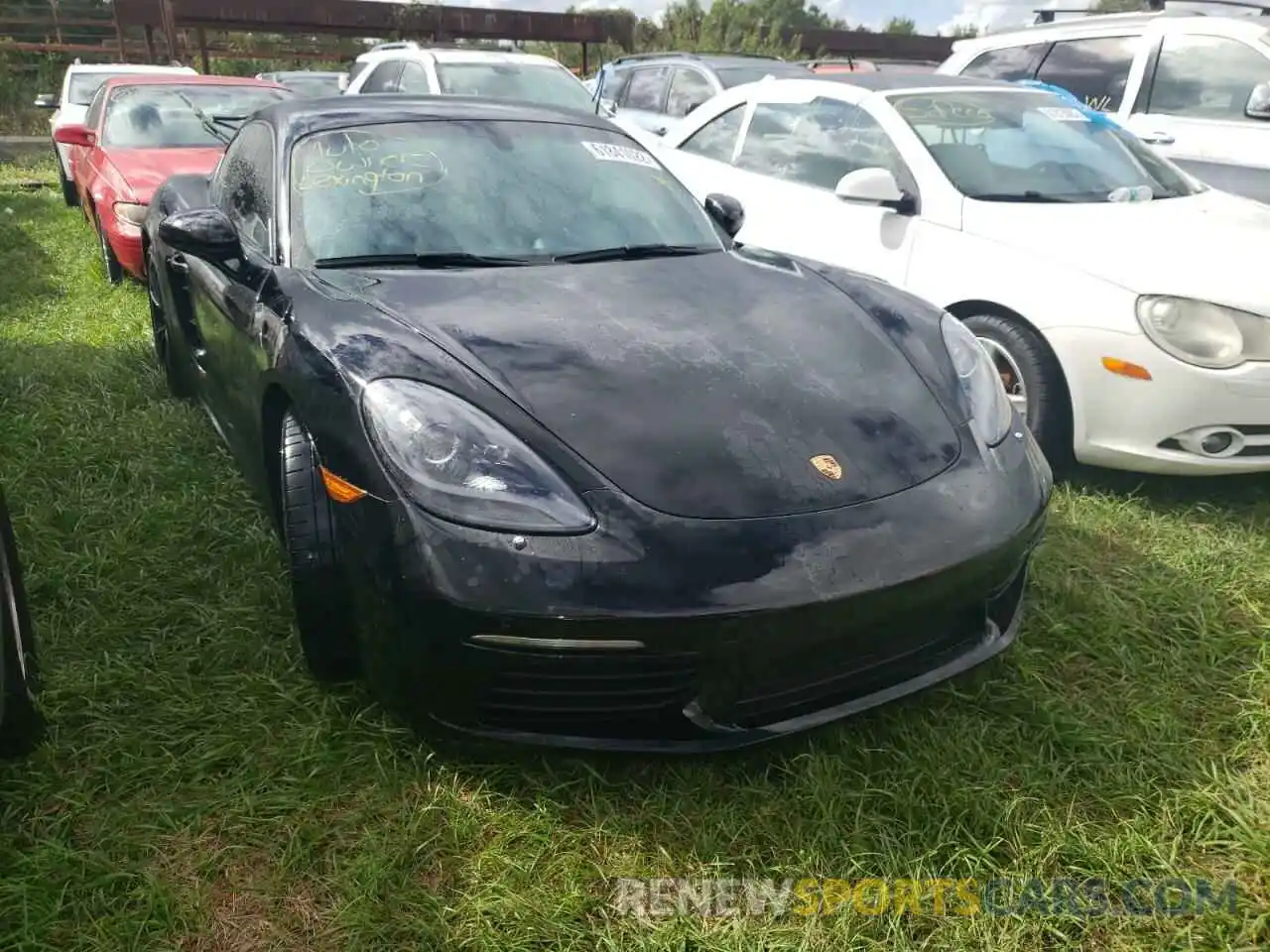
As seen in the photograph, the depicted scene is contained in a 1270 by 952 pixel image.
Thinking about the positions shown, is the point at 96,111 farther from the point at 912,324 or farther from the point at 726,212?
the point at 912,324

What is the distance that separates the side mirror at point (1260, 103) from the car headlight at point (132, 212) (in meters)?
5.85

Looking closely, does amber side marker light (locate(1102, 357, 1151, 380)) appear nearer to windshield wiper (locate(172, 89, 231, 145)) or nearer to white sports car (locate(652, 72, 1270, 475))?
white sports car (locate(652, 72, 1270, 475))

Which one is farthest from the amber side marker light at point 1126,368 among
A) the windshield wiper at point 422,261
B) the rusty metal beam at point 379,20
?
the rusty metal beam at point 379,20

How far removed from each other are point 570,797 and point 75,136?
629 centimetres

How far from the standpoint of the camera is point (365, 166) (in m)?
2.84

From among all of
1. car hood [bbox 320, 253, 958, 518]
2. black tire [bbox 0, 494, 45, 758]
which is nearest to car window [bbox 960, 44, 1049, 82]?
car hood [bbox 320, 253, 958, 518]

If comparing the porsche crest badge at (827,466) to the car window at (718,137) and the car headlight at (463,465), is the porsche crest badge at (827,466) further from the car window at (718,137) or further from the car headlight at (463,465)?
the car window at (718,137)

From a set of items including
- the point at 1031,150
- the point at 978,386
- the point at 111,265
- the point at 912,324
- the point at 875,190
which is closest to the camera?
the point at 978,386

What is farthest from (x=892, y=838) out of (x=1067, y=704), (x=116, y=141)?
(x=116, y=141)

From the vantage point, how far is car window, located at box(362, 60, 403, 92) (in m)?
8.82

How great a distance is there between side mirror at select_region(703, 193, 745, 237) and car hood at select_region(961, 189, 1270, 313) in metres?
0.92

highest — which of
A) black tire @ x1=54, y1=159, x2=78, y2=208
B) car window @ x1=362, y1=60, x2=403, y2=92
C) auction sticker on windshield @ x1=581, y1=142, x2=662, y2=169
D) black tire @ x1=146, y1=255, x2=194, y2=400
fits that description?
auction sticker on windshield @ x1=581, y1=142, x2=662, y2=169

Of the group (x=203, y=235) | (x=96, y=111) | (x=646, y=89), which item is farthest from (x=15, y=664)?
(x=646, y=89)

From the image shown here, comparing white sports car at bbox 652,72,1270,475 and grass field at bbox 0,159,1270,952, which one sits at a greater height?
white sports car at bbox 652,72,1270,475
